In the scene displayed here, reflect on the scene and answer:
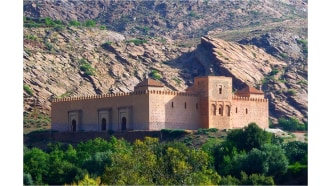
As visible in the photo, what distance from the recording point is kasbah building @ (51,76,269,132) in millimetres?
85438

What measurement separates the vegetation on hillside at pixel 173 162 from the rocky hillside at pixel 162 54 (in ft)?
80.5

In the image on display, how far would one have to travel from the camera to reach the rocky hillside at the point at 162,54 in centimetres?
10950

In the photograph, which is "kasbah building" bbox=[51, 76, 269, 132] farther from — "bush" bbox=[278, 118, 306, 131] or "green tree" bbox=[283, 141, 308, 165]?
"green tree" bbox=[283, 141, 308, 165]

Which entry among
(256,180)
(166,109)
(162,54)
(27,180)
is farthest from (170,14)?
(256,180)

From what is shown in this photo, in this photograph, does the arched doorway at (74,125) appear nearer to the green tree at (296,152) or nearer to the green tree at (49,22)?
the green tree at (296,152)

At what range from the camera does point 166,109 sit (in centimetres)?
8556

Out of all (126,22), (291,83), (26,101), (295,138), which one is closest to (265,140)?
(295,138)

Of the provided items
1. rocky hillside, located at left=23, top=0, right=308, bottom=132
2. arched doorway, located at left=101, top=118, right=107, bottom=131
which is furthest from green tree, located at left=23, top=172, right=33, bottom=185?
rocky hillside, located at left=23, top=0, right=308, bottom=132

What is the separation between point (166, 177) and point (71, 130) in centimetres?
3237

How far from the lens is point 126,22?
496ft

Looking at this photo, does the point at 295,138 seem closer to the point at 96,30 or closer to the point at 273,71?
the point at 273,71

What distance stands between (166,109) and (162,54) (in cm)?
3877

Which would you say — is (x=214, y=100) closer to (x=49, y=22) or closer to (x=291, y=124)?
(x=291, y=124)

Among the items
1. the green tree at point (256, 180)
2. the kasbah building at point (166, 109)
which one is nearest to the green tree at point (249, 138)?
the kasbah building at point (166, 109)
